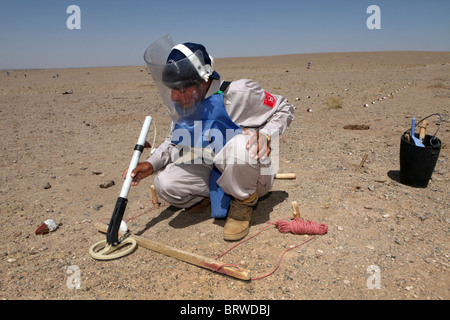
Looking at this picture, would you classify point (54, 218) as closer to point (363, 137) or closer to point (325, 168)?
point (325, 168)

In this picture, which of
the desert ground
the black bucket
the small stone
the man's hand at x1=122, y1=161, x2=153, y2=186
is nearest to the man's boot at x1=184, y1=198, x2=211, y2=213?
the desert ground

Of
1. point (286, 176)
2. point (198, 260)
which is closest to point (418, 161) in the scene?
point (286, 176)

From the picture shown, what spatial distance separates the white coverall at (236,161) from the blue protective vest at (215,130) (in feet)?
0.22

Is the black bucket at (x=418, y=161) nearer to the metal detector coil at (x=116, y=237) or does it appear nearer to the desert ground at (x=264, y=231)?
the desert ground at (x=264, y=231)

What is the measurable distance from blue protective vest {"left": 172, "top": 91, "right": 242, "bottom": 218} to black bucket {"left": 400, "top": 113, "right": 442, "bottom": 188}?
1866mm

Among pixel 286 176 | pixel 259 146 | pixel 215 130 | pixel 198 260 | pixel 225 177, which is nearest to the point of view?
pixel 198 260

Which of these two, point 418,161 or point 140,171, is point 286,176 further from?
point 140,171

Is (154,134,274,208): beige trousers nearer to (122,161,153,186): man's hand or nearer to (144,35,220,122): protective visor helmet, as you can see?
(122,161,153,186): man's hand

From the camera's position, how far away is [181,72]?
236 centimetres

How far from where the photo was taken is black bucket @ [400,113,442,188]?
122 inches

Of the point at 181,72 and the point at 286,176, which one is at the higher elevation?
the point at 181,72

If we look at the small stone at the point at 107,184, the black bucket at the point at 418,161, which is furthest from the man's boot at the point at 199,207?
the black bucket at the point at 418,161

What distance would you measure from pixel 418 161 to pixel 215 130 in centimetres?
213

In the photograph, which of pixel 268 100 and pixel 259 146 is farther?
pixel 268 100
